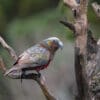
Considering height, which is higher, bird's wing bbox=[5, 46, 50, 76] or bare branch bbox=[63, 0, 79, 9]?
bare branch bbox=[63, 0, 79, 9]

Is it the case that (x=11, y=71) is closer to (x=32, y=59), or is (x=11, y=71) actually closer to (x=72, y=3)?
(x=32, y=59)

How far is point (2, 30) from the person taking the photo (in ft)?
14.2

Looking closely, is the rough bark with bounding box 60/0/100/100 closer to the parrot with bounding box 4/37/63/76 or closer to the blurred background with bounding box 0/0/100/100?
the parrot with bounding box 4/37/63/76

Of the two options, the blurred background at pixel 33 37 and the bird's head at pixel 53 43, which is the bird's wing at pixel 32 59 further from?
the blurred background at pixel 33 37

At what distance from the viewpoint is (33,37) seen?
172 inches

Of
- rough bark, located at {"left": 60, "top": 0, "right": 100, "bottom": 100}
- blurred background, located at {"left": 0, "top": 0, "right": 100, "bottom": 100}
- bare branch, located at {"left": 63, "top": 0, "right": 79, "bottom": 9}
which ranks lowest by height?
blurred background, located at {"left": 0, "top": 0, "right": 100, "bottom": 100}

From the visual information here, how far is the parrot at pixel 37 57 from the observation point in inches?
84.7

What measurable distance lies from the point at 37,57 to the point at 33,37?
2.18 metres

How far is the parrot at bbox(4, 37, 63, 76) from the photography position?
84.7 inches

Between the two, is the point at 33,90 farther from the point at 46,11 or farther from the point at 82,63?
the point at 82,63

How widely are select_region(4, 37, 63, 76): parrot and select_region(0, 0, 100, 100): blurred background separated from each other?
5.39 feet

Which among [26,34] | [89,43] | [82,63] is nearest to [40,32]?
[26,34]

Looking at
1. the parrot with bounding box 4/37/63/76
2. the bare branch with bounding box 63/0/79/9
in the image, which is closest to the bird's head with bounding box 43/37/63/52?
the parrot with bounding box 4/37/63/76

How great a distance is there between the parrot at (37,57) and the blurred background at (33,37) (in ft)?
5.39
